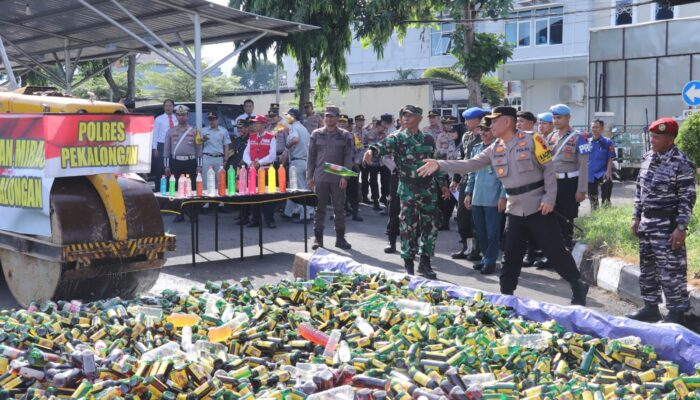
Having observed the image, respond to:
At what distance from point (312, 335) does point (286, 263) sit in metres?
4.95

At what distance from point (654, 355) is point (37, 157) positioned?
5270mm

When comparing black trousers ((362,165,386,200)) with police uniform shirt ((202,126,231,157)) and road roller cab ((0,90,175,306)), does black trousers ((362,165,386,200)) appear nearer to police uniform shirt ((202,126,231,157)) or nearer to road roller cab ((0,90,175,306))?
police uniform shirt ((202,126,231,157))

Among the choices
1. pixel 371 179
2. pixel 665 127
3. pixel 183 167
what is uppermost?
pixel 665 127

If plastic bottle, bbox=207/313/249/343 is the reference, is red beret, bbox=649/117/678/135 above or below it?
above

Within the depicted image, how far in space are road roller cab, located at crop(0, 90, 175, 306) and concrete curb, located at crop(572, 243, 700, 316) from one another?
4673 mm

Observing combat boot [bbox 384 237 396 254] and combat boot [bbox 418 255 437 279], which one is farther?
combat boot [bbox 384 237 396 254]

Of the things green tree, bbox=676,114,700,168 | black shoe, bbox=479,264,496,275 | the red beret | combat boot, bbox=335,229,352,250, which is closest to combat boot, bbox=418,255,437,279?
black shoe, bbox=479,264,496,275

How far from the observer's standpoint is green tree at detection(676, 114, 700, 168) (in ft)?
44.0

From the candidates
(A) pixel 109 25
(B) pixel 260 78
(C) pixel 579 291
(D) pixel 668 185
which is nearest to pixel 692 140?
(D) pixel 668 185

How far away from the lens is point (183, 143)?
14.0m

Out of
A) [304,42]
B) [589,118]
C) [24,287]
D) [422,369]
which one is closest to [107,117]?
[24,287]

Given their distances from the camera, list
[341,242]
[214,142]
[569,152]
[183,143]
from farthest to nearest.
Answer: [214,142]
[183,143]
[341,242]
[569,152]

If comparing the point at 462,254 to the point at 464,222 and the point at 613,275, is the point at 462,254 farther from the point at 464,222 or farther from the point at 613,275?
the point at 613,275

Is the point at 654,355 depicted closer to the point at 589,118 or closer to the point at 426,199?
the point at 426,199
